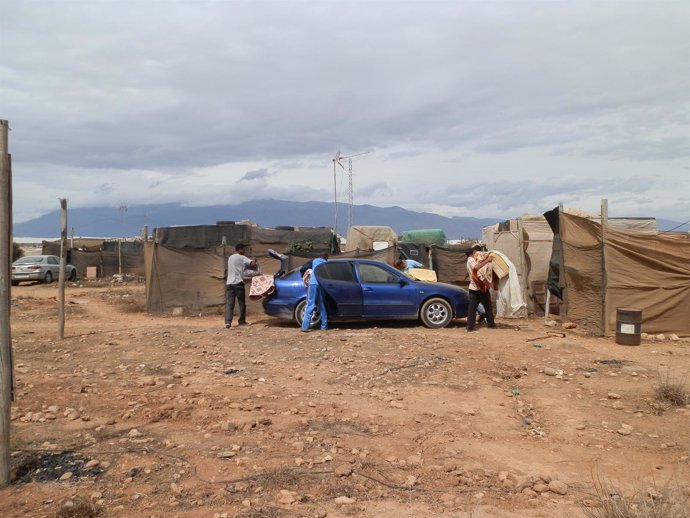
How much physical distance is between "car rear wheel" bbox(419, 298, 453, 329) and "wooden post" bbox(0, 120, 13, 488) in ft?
28.0

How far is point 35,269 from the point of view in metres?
26.0

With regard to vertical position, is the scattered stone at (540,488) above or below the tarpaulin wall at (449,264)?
below

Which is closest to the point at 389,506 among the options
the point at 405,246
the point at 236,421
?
the point at 236,421

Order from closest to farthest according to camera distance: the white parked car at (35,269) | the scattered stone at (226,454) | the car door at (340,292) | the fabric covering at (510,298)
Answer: the scattered stone at (226,454), the car door at (340,292), the fabric covering at (510,298), the white parked car at (35,269)

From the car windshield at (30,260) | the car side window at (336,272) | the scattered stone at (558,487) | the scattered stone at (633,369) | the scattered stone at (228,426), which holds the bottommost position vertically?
the scattered stone at (558,487)

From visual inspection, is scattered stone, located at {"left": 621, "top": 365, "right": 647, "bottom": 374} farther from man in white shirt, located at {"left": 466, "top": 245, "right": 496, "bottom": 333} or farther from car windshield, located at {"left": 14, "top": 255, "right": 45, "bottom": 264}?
car windshield, located at {"left": 14, "top": 255, "right": 45, "bottom": 264}

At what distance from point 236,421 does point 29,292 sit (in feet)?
64.5

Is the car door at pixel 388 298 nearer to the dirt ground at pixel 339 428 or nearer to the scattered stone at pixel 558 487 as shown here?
the dirt ground at pixel 339 428

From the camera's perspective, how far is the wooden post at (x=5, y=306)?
4.02m

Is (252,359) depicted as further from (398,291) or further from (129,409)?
(398,291)

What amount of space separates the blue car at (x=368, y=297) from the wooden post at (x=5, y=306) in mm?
7540

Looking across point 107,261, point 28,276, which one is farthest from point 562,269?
point 107,261

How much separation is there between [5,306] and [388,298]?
27.0 ft

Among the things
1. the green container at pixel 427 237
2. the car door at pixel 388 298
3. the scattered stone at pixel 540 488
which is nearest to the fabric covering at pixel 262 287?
the car door at pixel 388 298
